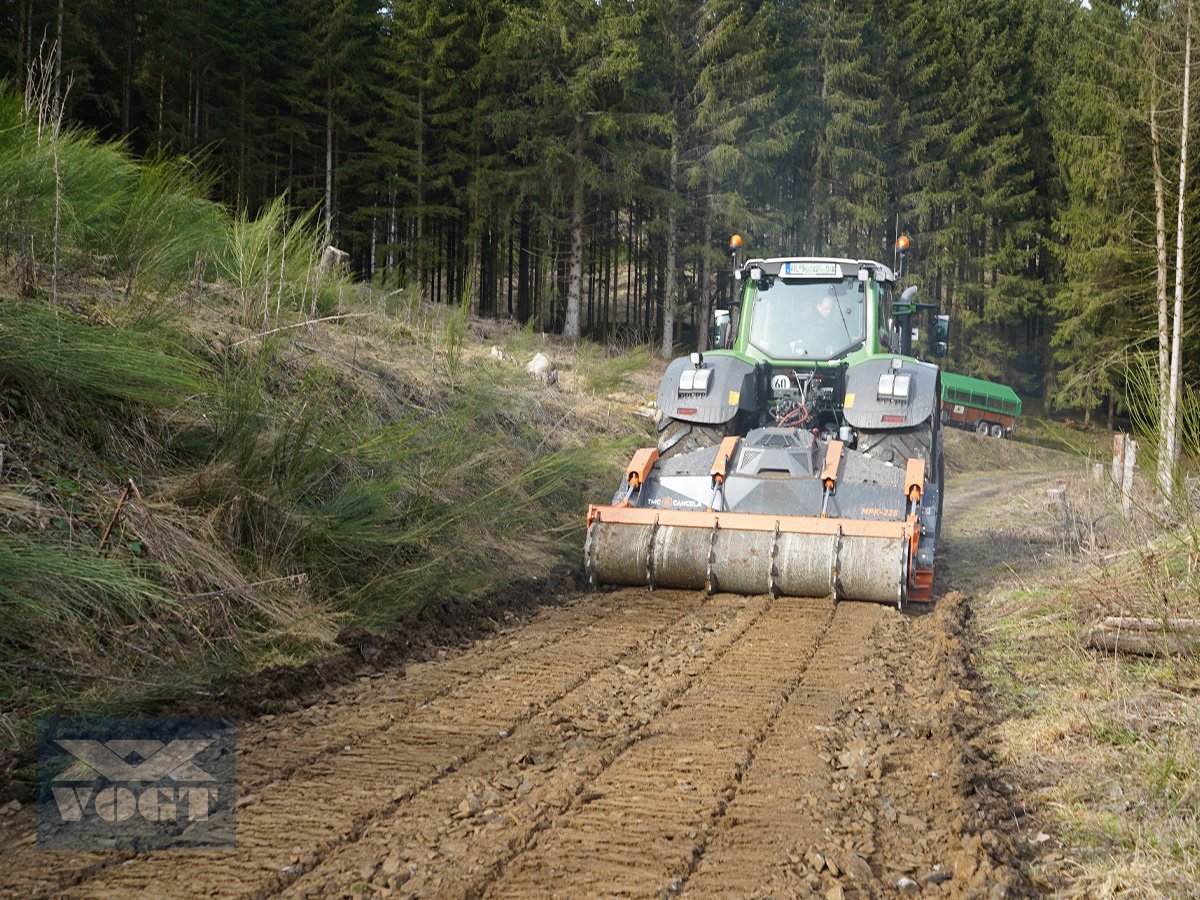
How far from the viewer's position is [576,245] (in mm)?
25375

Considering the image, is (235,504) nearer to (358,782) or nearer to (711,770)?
(358,782)

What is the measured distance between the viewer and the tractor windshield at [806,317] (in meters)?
8.82

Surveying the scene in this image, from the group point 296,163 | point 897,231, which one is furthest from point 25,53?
point 897,231

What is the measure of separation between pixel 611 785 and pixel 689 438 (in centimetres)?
506

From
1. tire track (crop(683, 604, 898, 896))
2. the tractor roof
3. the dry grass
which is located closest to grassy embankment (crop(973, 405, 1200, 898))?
tire track (crop(683, 604, 898, 896))

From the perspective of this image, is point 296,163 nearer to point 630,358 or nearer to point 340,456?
point 630,358

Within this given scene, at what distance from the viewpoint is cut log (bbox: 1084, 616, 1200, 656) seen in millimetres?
4438

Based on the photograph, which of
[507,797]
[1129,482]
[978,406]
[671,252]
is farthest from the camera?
[978,406]

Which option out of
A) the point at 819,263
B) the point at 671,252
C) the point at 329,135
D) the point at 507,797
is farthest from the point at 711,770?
the point at 329,135

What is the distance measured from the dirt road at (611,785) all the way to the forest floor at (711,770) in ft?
0.03

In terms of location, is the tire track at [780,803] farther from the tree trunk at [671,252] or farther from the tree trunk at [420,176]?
the tree trunk at [671,252]

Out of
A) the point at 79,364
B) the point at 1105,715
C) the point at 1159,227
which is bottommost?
the point at 1105,715

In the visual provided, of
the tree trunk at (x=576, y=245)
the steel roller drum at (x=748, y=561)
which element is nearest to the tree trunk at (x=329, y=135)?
the tree trunk at (x=576, y=245)

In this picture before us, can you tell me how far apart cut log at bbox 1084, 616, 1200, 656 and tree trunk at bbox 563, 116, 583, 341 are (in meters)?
20.6
